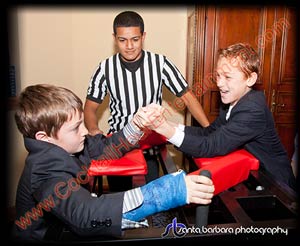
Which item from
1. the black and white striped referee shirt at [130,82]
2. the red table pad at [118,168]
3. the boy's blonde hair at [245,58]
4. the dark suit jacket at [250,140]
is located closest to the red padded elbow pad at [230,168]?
the dark suit jacket at [250,140]

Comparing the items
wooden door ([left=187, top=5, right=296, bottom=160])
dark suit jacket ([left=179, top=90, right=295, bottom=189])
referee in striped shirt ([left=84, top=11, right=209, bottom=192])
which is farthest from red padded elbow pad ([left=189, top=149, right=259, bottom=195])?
wooden door ([left=187, top=5, right=296, bottom=160])

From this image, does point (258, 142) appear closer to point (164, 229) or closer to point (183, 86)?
point (164, 229)

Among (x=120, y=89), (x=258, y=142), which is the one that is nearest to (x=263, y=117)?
(x=258, y=142)

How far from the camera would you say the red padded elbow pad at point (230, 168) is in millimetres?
856

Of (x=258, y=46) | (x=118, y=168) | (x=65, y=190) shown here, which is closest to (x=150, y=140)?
(x=118, y=168)

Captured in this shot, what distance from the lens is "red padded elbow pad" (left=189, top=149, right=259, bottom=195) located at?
0.86 m

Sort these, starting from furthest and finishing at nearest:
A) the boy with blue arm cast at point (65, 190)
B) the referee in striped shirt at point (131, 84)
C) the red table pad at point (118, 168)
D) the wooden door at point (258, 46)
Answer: the wooden door at point (258, 46)
the referee in striped shirt at point (131, 84)
the red table pad at point (118, 168)
the boy with blue arm cast at point (65, 190)

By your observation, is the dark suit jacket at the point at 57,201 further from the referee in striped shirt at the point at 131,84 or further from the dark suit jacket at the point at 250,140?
the referee in striped shirt at the point at 131,84

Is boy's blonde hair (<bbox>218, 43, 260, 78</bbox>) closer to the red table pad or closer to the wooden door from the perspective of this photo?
the red table pad

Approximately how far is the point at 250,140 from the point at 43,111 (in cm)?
76

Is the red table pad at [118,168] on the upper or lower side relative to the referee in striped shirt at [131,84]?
lower

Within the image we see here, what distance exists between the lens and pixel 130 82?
1.83 metres

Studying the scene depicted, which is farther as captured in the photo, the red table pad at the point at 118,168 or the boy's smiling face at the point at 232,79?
the boy's smiling face at the point at 232,79

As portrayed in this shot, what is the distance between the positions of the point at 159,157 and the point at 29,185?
1.95 ft
